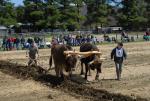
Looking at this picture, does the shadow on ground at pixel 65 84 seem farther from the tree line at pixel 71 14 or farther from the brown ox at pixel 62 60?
the tree line at pixel 71 14

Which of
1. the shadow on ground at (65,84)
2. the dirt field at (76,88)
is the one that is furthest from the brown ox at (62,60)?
the dirt field at (76,88)

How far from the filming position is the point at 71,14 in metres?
69.5

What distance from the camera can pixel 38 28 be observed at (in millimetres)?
71000

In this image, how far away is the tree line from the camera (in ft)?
222

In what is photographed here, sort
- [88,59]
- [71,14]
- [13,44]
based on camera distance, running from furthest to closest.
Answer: [71,14] → [13,44] → [88,59]

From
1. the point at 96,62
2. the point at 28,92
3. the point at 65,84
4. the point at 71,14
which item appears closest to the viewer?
the point at 28,92

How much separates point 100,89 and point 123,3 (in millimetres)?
68185

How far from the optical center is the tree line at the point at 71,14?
2670 inches

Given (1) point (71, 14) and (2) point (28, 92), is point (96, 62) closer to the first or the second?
(2) point (28, 92)

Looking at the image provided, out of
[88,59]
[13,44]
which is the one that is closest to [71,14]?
[13,44]

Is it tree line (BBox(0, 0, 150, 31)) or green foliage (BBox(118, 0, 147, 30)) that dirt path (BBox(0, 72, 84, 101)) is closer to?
tree line (BBox(0, 0, 150, 31))

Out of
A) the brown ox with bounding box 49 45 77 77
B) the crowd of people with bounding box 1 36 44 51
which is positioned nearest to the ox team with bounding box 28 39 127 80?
the brown ox with bounding box 49 45 77 77

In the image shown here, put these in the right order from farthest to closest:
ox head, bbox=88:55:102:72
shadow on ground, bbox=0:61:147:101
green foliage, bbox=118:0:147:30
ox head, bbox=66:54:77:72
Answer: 1. green foliage, bbox=118:0:147:30
2. ox head, bbox=88:55:102:72
3. ox head, bbox=66:54:77:72
4. shadow on ground, bbox=0:61:147:101

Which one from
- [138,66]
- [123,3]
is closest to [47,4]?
[123,3]
